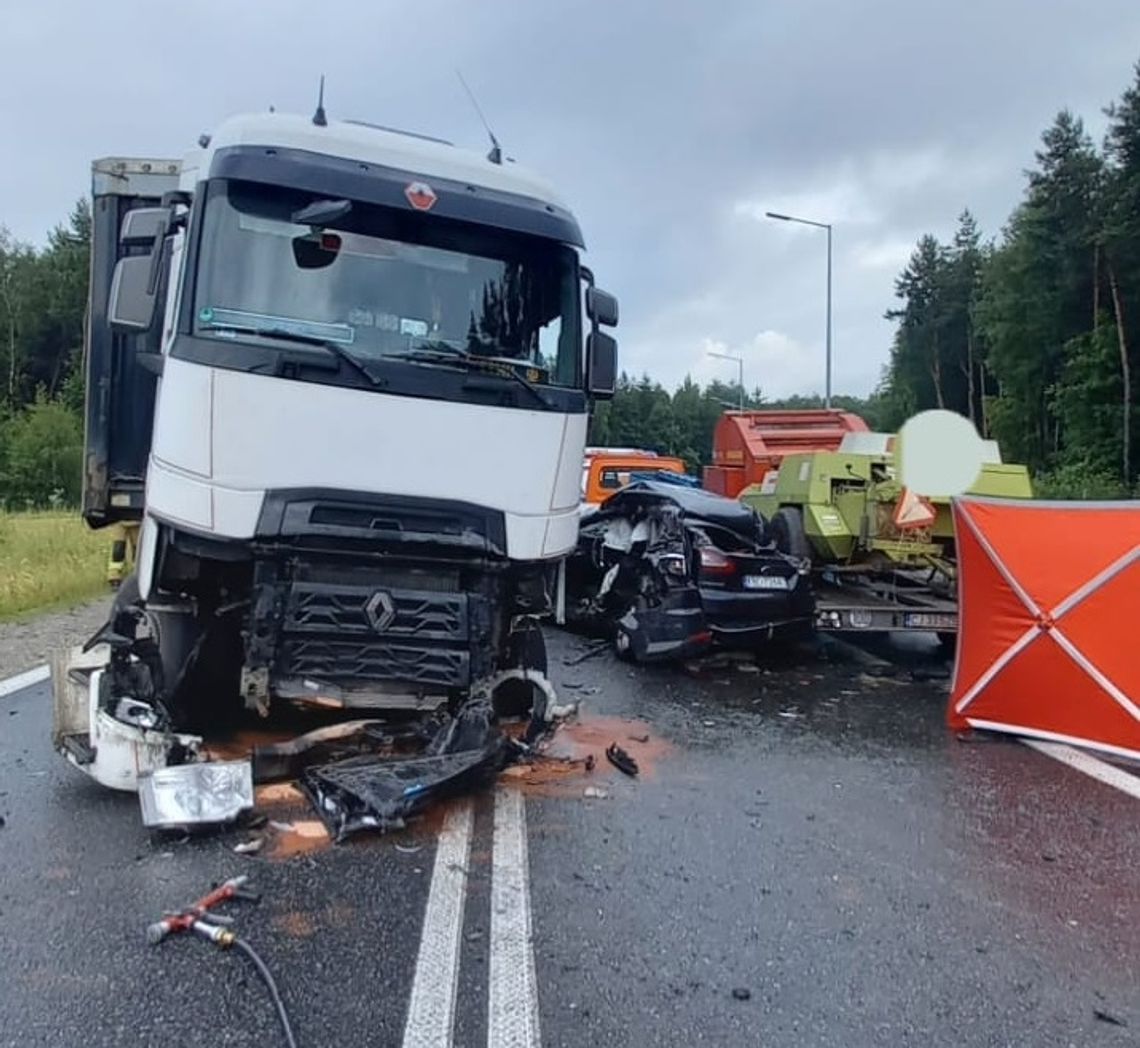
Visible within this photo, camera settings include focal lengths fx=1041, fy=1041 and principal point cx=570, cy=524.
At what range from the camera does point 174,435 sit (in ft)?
16.2

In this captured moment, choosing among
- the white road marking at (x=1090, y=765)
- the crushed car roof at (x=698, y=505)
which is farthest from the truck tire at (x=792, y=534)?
the white road marking at (x=1090, y=765)

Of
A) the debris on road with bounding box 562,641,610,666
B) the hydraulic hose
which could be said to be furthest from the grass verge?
the hydraulic hose

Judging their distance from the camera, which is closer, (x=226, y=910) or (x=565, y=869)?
(x=226, y=910)

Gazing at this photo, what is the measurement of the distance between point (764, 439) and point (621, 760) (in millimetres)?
10467

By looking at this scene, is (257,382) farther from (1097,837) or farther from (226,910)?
(1097,837)

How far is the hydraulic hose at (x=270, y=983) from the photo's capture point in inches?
115

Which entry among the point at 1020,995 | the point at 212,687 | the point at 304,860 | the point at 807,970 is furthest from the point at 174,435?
the point at 1020,995

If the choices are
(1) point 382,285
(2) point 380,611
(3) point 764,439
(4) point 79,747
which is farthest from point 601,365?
(3) point 764,439

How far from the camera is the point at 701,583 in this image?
864 centimetres

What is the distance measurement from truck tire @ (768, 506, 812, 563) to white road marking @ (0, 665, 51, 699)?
6853 mm

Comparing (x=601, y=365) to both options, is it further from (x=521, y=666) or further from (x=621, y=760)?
(x=621, y=760)

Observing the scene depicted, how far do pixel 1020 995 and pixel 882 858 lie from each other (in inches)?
48.6

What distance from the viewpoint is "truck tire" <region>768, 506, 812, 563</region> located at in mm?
10766

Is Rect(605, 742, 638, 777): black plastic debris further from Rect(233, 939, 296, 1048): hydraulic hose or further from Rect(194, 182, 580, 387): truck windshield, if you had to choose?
Rect(233, 939, 296, 1048): hydraulic hose
